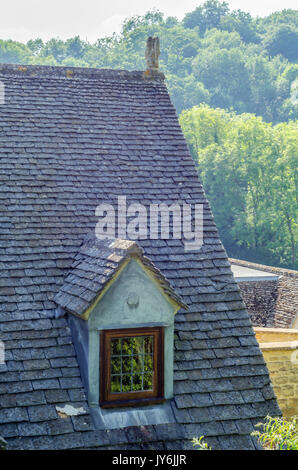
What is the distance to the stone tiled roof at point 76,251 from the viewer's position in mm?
6793

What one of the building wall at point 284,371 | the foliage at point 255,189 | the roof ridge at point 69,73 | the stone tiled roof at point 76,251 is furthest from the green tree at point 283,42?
the stone tiled roof at point 76,251

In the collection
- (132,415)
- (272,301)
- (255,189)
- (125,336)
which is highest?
(255,189)

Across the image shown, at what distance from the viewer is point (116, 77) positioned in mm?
10453

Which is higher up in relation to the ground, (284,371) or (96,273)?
(96,273)

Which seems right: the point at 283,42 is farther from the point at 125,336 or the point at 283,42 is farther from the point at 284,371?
the point at 125,336

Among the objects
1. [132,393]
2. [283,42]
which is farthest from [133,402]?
[283,42]

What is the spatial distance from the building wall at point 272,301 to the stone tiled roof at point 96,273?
19.8m

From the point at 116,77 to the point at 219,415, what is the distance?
532cm

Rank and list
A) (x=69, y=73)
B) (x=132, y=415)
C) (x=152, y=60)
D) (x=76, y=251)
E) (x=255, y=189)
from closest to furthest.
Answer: (x=132, y=415), (x=76, y=251), (x=69, y=73), (x=152, y=60), (x=255, y=189)

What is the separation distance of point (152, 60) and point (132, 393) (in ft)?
18.2

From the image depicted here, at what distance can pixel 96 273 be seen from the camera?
7121 mm

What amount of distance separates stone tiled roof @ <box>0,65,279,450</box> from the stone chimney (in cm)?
11

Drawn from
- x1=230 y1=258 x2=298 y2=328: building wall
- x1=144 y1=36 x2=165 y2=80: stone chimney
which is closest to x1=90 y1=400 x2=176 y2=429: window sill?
x1=144 y1=36 x2=165 y2=80: stone chimney
